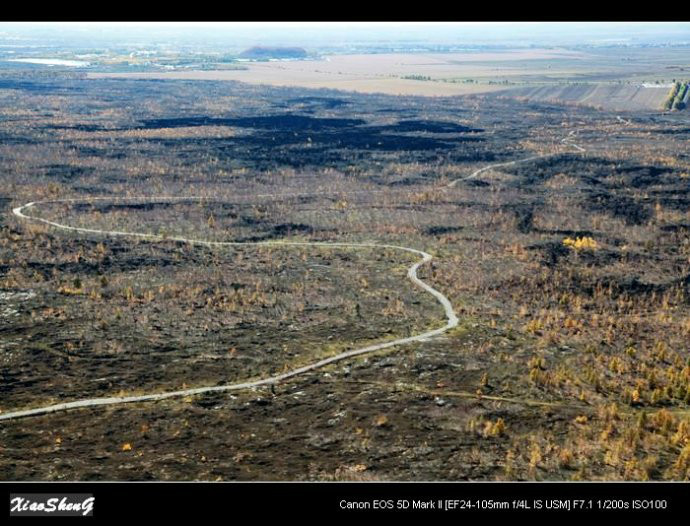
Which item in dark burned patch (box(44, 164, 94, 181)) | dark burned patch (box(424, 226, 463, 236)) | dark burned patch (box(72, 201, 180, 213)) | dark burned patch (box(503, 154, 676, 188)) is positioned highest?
dark burned patch (box(503, 154, 676, 188))

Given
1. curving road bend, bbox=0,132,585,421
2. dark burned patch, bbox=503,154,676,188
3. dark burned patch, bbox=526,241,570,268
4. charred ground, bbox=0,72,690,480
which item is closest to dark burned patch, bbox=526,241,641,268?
dark burned patch, bbox=526,241,570,268

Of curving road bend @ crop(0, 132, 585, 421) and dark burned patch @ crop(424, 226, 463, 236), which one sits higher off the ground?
dark burned patch @ crop(424, 226, 463, 236)

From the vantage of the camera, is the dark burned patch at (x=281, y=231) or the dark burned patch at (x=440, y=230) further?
the dark burned patch at (x=440, y=230)

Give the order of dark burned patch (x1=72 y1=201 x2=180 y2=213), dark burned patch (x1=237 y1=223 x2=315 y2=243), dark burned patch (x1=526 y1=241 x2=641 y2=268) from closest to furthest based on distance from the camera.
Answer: dark burned patch (x1=526 y1=241 x2=641 y2=268) < dark burned patch (x1=237 y1=223 x2=315 y2=243) < dark burned patch (x1=72 y1=201 x2=180 y2=213)

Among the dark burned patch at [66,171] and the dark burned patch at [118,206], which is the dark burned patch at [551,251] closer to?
the dark burned patch at [118,206]

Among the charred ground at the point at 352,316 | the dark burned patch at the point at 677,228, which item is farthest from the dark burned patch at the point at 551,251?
the dark burned patch at the point at 677,228

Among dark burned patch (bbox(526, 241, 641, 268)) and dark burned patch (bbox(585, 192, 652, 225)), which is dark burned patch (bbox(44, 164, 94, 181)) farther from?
dark burned patch (bbox(585, 192, 652, 225))
